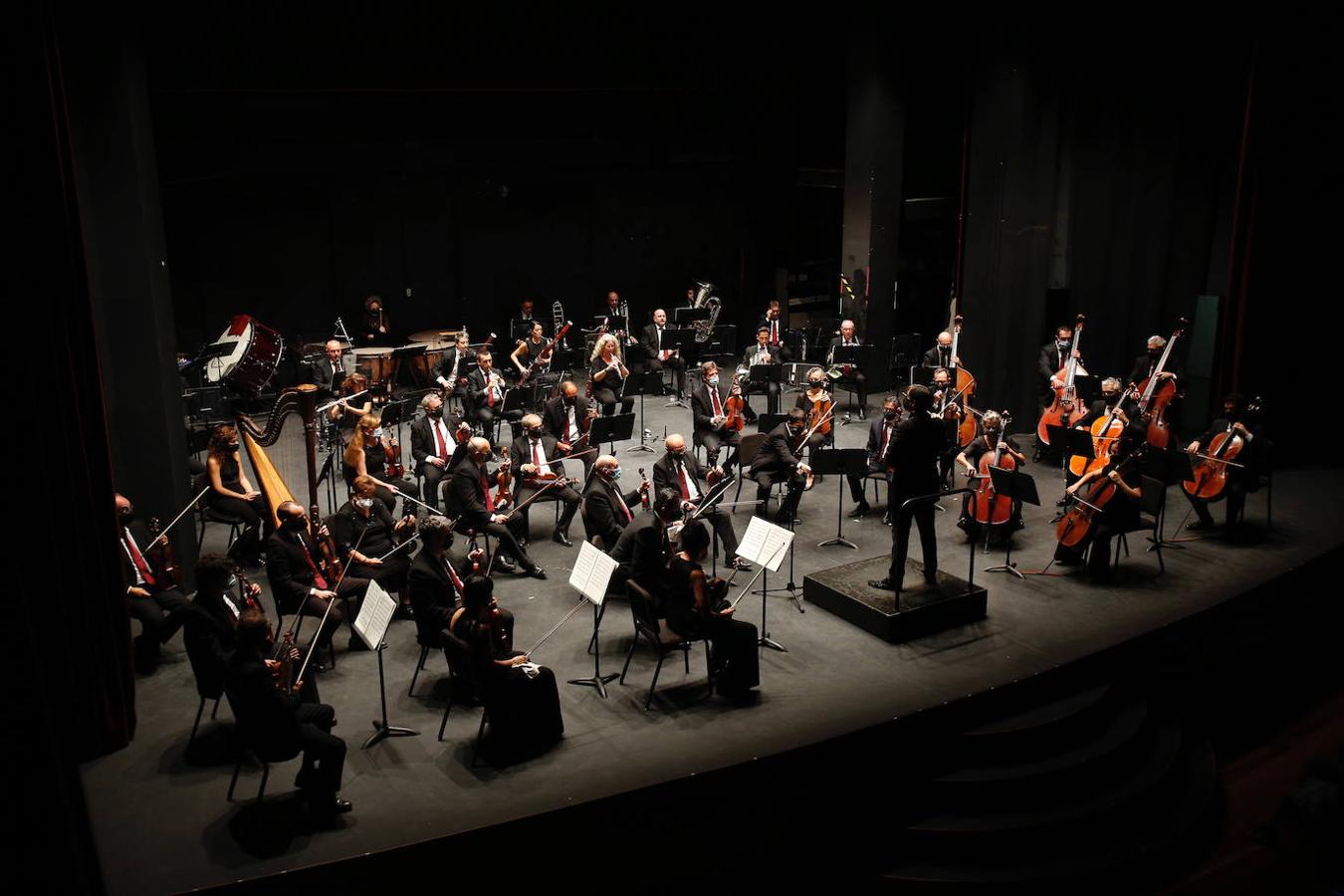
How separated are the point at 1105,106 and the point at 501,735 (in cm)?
1096

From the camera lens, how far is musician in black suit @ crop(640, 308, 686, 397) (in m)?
16.0

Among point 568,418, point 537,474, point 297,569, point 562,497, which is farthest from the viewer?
point 568,418

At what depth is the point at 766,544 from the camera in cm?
823

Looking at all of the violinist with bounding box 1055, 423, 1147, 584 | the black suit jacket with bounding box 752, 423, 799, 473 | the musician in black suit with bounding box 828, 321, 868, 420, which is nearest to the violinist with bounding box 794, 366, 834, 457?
the black suit jacket with bounding box 752, 423, 799, 473

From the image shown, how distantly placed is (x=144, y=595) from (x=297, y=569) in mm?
1146

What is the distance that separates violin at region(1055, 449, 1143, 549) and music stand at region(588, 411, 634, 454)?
13.0 ft

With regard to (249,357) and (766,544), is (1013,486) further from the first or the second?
(249,357)

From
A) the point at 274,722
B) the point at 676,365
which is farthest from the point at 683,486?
the point at 676,365

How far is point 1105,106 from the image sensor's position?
1404 cm

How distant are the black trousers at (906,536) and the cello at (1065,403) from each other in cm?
328

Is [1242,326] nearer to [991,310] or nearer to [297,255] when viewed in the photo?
[991,310]

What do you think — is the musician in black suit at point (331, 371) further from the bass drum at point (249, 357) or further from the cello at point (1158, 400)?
the cello at point (1158, 400)

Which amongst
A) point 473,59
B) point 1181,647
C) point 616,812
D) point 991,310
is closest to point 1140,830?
point 1181,647

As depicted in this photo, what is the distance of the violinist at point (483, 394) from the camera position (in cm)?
1328
